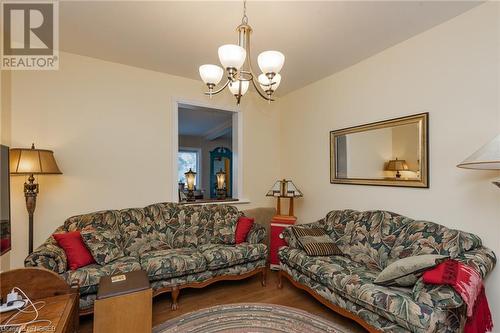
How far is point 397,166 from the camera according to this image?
109 inches

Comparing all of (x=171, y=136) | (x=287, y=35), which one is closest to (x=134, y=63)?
(x=171, y=136)

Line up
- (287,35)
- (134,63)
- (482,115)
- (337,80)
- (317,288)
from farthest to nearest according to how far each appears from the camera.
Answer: (337,80), (134,63), (287,35), (317,288), (482,115)

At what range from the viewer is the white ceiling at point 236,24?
2.15 meters

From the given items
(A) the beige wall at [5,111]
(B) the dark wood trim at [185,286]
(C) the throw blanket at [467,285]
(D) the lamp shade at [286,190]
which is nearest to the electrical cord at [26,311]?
(B) the dark wood trim at [185,286]

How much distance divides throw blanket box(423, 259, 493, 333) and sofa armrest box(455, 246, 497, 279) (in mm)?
97

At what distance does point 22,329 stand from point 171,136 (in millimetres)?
2587

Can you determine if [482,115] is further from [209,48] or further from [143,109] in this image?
[143,109]

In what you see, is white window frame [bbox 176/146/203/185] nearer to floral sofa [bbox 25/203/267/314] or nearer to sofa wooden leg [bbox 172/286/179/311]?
floral sofa [bbox 25/203/267/314]

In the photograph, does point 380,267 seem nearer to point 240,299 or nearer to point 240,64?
point 240,299

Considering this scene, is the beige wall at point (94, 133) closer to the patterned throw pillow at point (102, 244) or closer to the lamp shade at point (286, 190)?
the patterned throw pillow at point (102, 244)

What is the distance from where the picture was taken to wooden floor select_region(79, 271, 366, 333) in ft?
7.57

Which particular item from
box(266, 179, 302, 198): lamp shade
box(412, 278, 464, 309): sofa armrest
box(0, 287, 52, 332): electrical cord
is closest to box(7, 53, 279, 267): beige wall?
box(0, 287, 52, 332): electrical cord

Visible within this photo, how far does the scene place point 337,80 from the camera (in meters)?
3.49

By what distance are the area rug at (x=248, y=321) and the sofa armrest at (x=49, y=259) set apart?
0.98 meters
